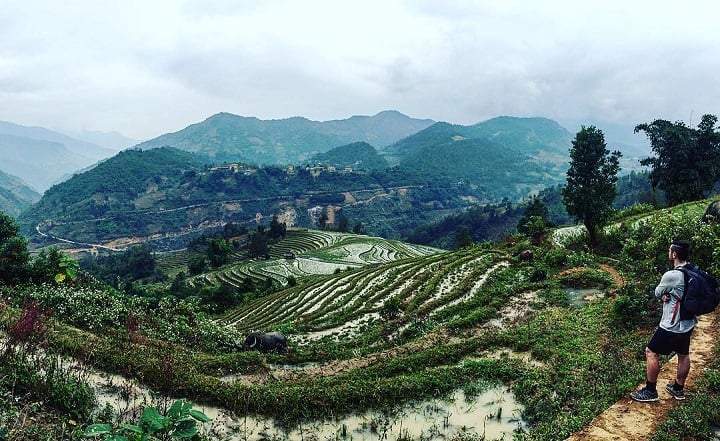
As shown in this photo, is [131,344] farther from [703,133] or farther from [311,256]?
[311,256]

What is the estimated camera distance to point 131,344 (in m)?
9.18

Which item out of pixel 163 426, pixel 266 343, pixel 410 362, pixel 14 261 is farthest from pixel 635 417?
pixel 14 261

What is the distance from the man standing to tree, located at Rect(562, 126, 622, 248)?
1812cm

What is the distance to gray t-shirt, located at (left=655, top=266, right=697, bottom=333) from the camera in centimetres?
619

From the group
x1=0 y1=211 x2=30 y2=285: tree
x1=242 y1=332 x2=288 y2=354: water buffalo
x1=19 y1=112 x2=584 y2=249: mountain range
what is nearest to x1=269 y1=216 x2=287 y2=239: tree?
x1=19 y1=112 x2=584 y2=249: mountain range

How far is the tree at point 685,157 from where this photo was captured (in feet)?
105

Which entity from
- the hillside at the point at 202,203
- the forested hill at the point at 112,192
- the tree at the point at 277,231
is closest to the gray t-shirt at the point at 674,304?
the tree at the point at 277,231

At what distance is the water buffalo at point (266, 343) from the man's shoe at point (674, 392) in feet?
27.6

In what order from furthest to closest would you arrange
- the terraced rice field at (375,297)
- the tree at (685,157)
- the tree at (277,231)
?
the tree at (277,231)
the tree at (685,157)
the terraced rice field at (375,297)

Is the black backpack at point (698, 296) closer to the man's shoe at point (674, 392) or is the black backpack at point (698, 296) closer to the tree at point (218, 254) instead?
the man's shoe at point (674, 392)

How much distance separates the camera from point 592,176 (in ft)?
76.0

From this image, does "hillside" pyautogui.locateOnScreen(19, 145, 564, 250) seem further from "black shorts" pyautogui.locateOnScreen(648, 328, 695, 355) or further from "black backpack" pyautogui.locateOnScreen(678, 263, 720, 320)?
"black backpack" pyautogui.locateOnScreen(678, 263, 720, 320)

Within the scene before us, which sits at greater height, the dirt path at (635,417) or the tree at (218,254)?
the dirt path at (635,417)

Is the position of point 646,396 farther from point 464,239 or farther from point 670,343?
point 464,239
